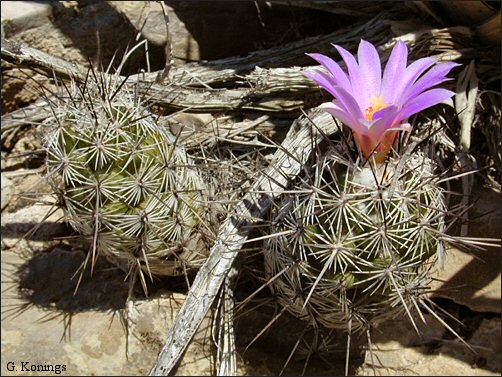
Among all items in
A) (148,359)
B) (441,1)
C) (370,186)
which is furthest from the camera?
(441,1)

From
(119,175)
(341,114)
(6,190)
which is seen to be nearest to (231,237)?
(119,175)

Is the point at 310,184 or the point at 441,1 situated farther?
the point at 441,1

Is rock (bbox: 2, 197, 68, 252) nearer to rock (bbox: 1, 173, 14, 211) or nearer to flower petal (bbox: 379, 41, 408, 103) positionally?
rock (bbox: 1, 173, 14, 211)

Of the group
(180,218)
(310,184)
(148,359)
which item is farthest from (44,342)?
(310,184)

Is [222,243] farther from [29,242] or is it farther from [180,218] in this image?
[29,242]

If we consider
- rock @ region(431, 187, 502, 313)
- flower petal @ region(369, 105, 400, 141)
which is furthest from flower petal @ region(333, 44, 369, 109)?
rock @ region(431, 187, 502, 313)

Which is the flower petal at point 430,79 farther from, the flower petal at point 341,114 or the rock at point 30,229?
the rock at point 30,229
